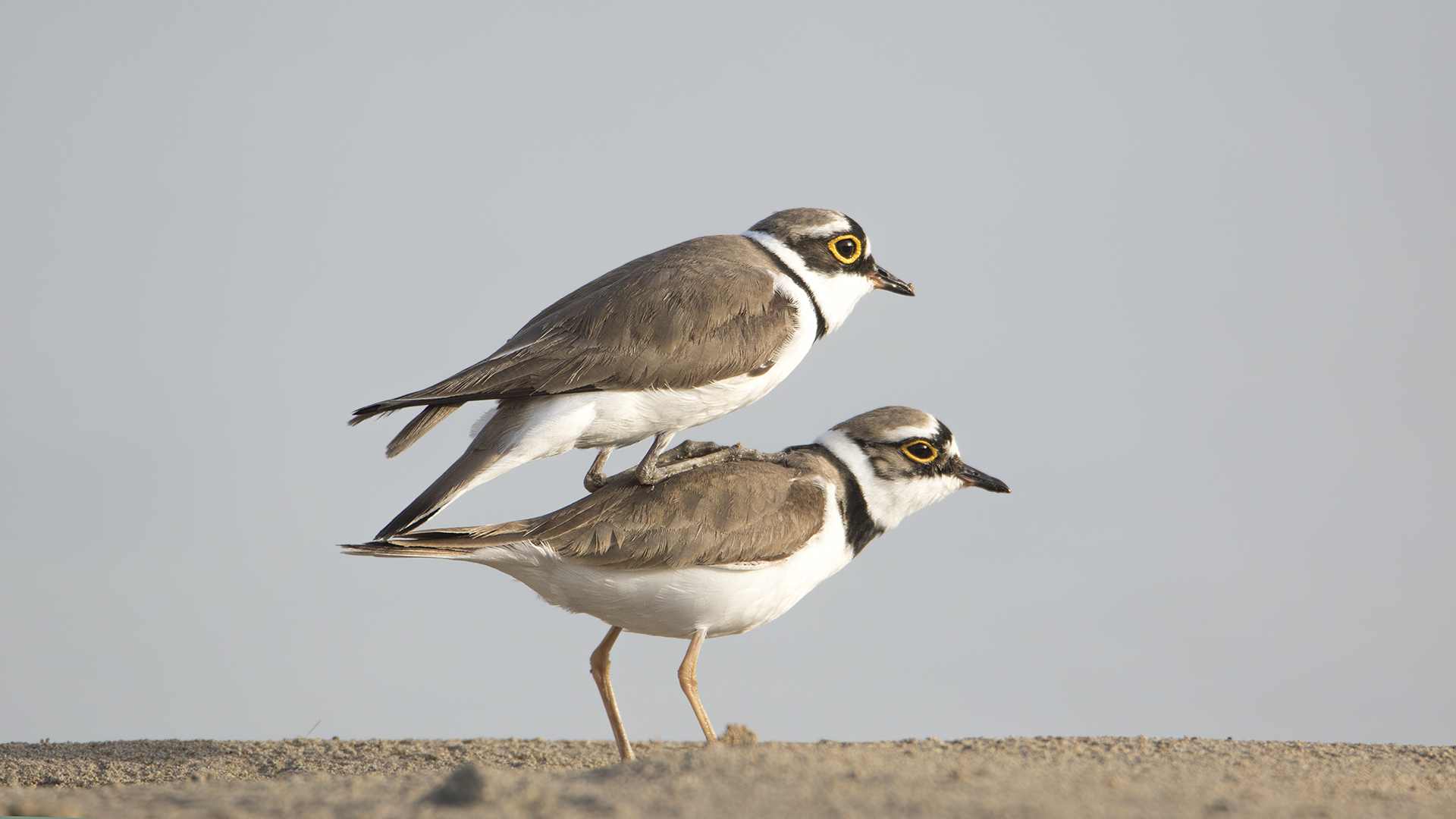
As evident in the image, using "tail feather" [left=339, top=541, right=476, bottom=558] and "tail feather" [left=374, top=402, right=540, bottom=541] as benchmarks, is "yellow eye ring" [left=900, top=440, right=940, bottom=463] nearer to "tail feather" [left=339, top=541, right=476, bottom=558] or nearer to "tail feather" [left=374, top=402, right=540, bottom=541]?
"tail feather" [left=374, top=402, right=540, bottom=541]

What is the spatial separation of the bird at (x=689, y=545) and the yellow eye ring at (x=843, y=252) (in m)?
A: 1.33

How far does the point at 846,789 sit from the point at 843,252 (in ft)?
14.0

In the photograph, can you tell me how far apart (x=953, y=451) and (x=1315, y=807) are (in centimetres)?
358

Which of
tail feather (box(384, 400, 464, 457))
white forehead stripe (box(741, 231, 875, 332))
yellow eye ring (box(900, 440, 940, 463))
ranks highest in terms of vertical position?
white forehead stripe (box(741, 231, 875, 332))

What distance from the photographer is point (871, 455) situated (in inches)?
313

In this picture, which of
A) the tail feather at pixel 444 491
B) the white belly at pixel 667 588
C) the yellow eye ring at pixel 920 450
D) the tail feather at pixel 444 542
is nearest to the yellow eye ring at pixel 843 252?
the yellow eye ring at pixel 920 450

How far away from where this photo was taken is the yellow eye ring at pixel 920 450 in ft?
26.0

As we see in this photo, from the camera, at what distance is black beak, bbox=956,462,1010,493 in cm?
823

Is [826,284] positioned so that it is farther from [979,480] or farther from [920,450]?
[979,480]

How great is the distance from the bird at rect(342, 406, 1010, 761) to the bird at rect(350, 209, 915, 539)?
250 mm

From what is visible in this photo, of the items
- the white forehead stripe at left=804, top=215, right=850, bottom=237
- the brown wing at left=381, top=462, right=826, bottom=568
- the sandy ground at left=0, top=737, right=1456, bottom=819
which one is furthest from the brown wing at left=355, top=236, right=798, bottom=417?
the sandy ground at left=0, top=737, right=1456, bottom=819

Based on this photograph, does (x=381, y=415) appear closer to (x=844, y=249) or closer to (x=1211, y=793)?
(x=844, y=249)

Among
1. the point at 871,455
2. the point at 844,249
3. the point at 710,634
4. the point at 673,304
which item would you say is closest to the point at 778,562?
the point at 710,634

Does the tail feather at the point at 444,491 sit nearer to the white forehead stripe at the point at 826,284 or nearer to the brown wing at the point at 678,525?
the brown wing at the point at 678,525
